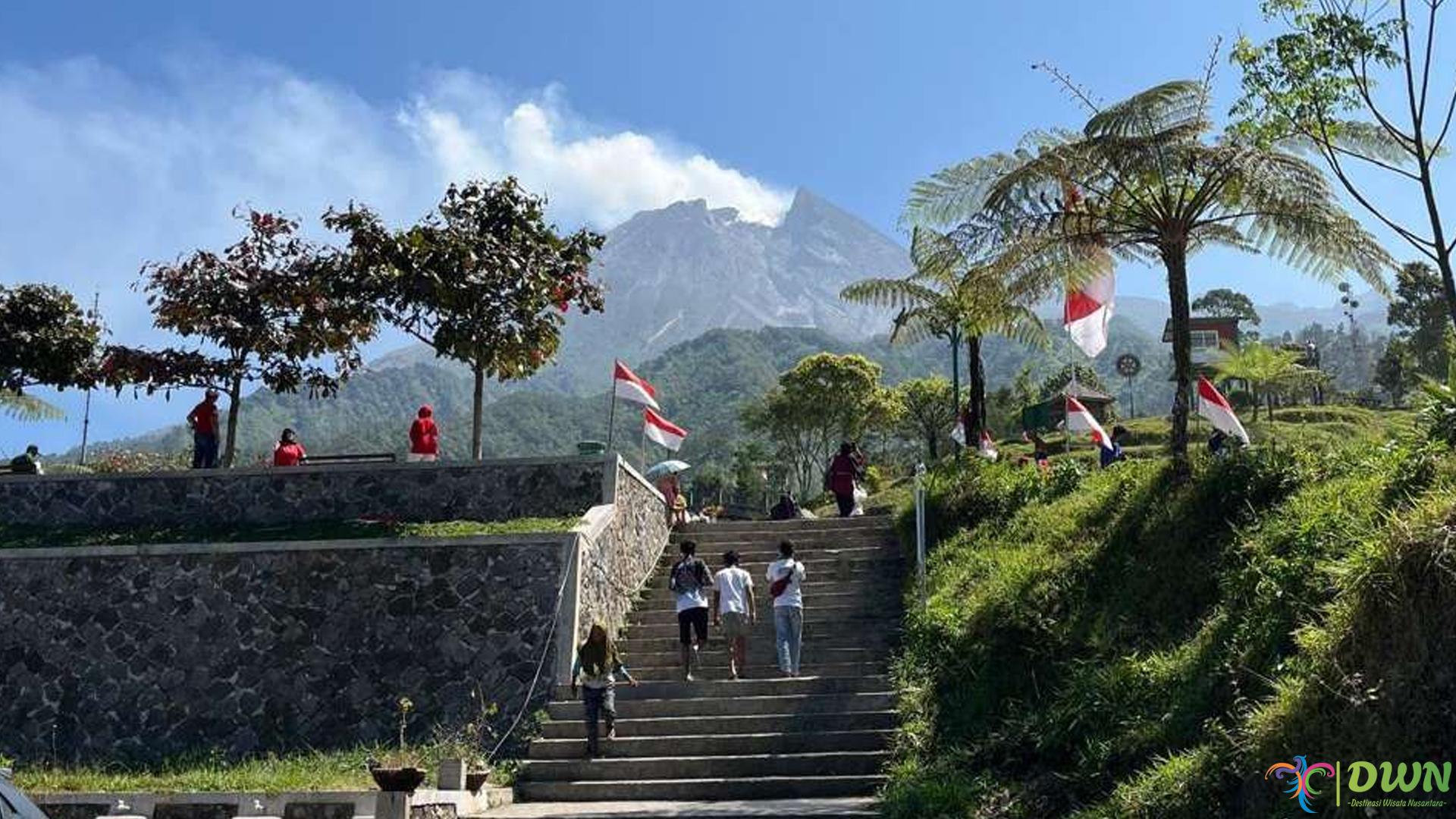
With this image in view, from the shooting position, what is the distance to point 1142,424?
5703 centimetres

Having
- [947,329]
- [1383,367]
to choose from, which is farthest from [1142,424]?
[947,329]

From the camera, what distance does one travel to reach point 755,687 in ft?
44.5

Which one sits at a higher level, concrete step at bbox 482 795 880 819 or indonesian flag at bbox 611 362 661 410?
indonesian flag at bbox 611 362 661 410

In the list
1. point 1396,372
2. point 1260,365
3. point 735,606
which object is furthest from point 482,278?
point 1396,372

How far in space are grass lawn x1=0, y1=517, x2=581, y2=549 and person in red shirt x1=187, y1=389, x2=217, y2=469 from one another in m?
2.75

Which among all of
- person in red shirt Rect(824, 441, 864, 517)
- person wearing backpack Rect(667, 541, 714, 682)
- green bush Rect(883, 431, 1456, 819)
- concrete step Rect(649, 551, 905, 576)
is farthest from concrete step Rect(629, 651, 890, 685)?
person in red shirt Rect(824, 441, 864, 517)

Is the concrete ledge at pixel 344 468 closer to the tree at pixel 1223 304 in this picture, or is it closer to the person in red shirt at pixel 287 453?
the person in red shirt at pixel 287 453

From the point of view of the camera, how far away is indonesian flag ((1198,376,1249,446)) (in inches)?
675

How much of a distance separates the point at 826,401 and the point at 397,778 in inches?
1692

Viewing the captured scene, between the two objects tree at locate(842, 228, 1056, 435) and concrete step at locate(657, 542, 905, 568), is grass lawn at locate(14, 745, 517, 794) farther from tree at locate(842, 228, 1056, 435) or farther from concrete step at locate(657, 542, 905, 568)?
tree at locate(842, 228, 1056, 435)

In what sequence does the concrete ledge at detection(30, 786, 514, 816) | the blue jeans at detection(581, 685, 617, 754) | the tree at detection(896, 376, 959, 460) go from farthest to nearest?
the tree at detection(896, 376, 959, 460), the blue jeans at detection(581, 685, 617, 754), the concrete ledge at detection(30, 786, 514, 816)

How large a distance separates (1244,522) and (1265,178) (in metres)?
4.31

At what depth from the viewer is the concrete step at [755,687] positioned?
13297mm

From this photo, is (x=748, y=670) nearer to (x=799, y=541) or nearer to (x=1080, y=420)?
(x=799, y=541)
